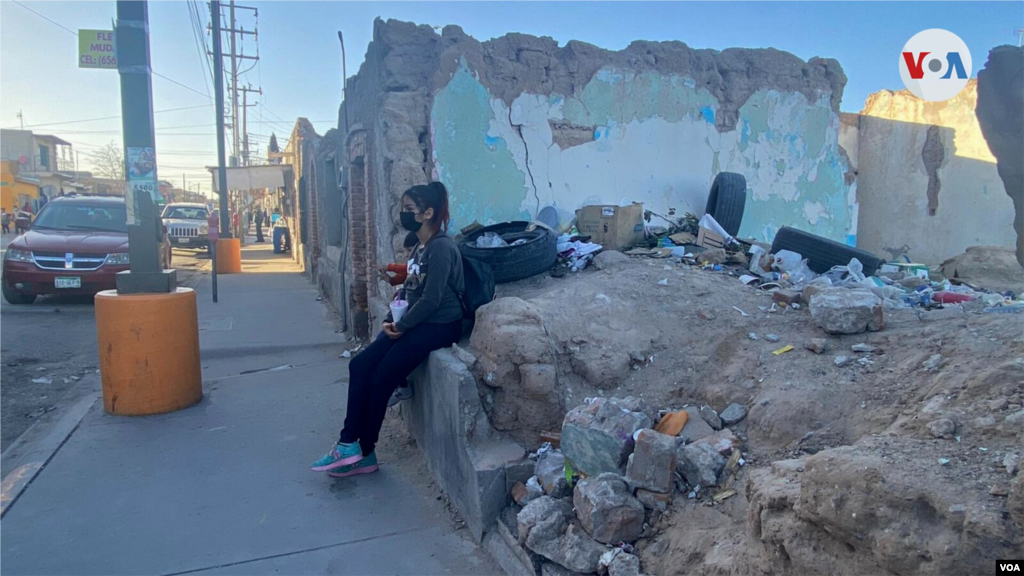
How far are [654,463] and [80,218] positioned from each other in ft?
40.1

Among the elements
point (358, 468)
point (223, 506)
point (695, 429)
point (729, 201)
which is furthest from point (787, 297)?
point (223, 506)

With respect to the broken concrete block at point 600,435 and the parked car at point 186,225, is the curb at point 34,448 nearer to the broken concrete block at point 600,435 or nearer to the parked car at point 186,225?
the broken concrete block at point 600,435

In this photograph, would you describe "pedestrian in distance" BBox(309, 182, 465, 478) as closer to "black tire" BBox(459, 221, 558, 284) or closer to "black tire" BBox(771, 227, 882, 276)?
"black tire" BBox(459, 221, 558, 284)

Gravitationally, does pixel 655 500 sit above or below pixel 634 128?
below

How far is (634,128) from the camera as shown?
25.2 ft

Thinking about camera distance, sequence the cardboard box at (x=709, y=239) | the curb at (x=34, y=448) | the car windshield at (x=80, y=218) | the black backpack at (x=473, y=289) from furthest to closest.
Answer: the car windshield at (x=80, y=218) < the cardboard box at (x=709, y=239) < the black backpack at (x=473, y=289) < the curb at (x=34, y=448)

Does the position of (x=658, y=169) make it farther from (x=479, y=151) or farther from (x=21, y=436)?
(x=21, y=436)

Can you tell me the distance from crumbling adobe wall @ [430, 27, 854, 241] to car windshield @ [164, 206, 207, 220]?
19851 millimetres

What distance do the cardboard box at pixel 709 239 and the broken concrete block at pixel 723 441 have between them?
3.72 metres

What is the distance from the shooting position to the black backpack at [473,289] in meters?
4.32

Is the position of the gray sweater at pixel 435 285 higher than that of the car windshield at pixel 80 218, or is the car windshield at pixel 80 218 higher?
the car windshield at pixel 80 218

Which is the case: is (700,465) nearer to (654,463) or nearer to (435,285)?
(654,463)

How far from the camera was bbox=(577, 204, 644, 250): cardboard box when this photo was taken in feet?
22.2

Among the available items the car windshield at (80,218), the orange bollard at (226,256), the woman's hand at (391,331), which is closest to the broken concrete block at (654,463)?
the woman's hand at (391,331)
